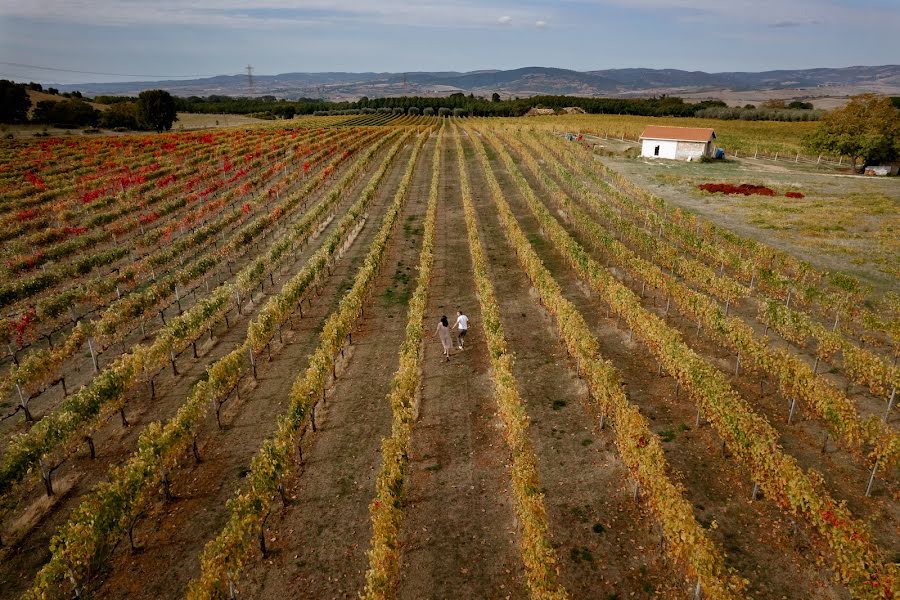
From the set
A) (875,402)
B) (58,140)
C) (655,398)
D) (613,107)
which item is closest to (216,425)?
(655,398)

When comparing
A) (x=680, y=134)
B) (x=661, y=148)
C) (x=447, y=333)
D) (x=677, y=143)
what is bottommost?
(x=447, y=333)

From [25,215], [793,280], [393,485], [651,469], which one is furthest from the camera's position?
[25,215]

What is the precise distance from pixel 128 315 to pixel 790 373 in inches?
1059

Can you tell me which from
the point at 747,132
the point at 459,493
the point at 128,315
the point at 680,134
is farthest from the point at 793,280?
the point at 747,132

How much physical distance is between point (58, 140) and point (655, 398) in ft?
338

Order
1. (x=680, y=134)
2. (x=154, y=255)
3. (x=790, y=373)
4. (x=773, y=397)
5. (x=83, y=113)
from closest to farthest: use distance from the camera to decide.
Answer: (x=790, y=373), (x=773, y=397), (x=154, y=255), (x=680, y=134), (x=83, y=113)

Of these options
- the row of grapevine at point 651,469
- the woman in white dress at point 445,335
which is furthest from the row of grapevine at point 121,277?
the row of grapevine at point 651,469

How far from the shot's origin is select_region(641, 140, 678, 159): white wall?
258 feet

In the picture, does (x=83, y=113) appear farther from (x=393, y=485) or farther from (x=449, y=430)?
(x=393, y=485)

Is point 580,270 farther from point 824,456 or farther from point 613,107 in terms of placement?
point 613,107

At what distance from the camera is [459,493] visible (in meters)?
15.1

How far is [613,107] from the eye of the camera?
17550 cm

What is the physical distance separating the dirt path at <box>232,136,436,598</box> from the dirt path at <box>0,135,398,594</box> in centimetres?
276

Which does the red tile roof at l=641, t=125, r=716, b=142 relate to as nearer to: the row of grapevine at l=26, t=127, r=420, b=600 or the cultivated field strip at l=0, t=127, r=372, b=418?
the cultivated field strip at l=0, t=127, r=372, b=418
